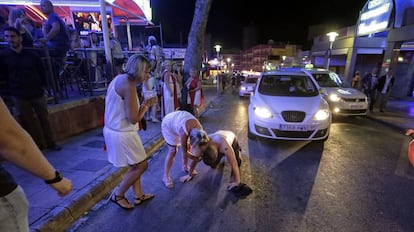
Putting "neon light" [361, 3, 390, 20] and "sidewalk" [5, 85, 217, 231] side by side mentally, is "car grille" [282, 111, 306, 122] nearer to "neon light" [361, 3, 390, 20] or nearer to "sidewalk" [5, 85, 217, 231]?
"sidewalk" [5, 85, 217, 231]

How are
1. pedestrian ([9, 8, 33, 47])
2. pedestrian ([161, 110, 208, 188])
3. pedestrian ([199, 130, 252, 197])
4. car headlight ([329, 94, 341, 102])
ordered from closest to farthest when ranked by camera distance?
pedestrian ([161, 110, 208, 188]), pedestrian ([199, 130, 252, 197]), pedestrian ([9, 8, 33, 47]), car headlight ([329, 94, 341, 102])

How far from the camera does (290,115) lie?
15.6 ft

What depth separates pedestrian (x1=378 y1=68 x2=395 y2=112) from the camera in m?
8.70

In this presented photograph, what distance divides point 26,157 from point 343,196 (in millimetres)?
3717

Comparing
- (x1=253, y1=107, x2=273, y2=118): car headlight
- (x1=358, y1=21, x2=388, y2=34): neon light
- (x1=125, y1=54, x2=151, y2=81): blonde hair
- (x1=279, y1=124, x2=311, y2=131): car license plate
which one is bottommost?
(x1=279, y1=124, x2=311, y2=131): car license plate

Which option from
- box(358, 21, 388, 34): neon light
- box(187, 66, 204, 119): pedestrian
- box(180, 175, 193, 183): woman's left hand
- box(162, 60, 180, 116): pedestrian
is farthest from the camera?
box(358, 21, 388, 34): neon light

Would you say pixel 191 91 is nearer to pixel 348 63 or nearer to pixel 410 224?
pixel 410 224

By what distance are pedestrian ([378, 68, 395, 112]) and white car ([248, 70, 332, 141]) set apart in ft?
17.1

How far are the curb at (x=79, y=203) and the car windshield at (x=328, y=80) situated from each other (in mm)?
8060

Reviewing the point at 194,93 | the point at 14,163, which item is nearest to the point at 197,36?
the point at 194,93

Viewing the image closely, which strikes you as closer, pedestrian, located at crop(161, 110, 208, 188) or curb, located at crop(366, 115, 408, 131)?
pedestrian, located at crop(161, 110, 208, 188)

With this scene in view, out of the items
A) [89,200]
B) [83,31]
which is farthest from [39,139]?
[83,31]

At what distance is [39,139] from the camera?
13.9 ft

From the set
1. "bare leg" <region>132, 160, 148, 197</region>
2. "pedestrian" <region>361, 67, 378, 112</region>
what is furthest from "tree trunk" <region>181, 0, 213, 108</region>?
"pedestrian" <region>361, 67, 378, 112</region>
